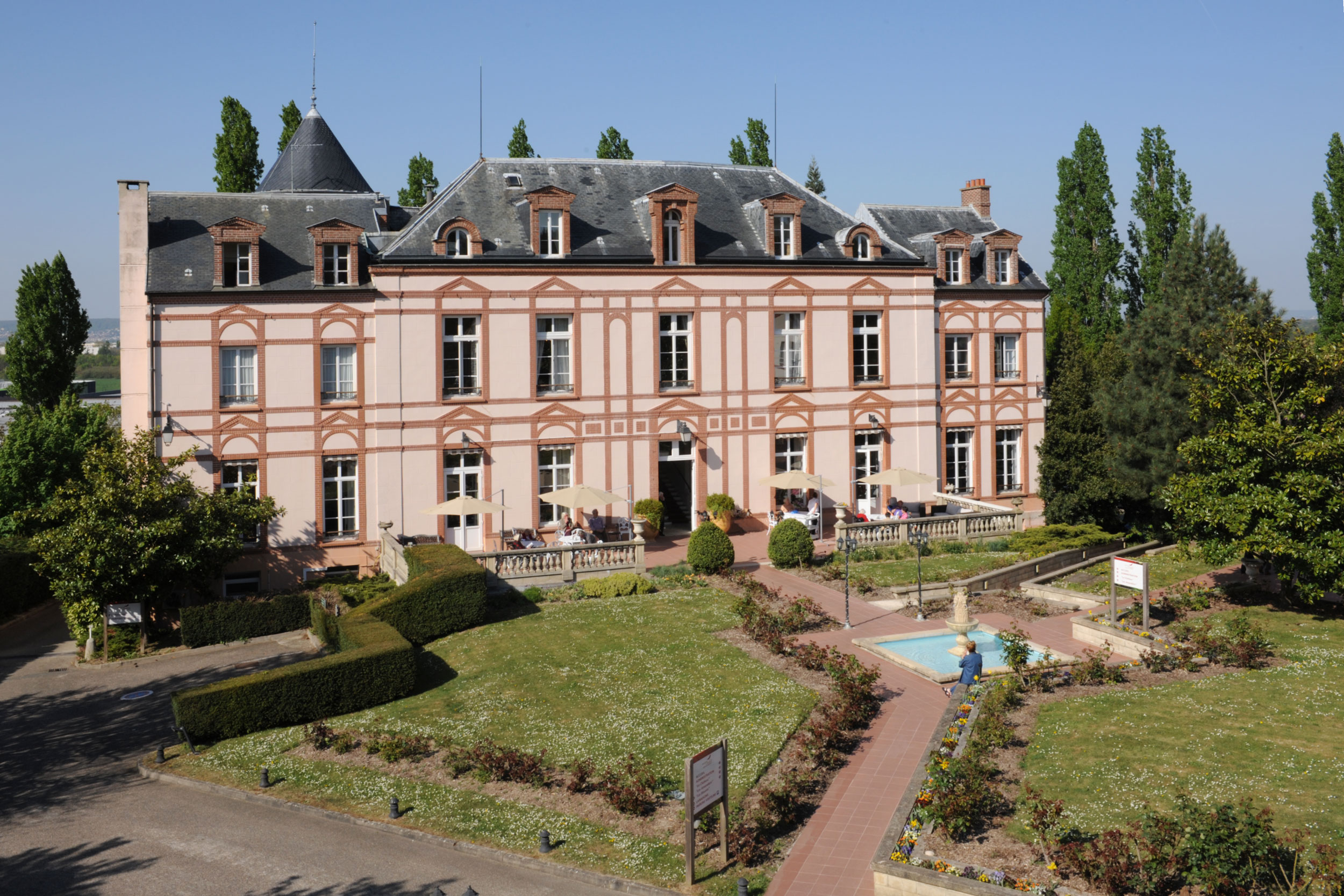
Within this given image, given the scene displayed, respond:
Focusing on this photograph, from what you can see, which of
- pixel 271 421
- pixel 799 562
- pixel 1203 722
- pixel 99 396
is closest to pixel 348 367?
pixel 271 421

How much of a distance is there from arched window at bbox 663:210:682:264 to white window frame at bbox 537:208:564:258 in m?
3.27

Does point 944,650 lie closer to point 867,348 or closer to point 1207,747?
point 1207,747

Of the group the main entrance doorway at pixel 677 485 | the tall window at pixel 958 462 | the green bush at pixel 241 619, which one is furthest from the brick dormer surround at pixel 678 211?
the green bush at pixel 241 619

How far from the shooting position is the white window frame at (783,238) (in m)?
34.3

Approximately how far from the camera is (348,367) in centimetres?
3133

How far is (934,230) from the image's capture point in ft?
127

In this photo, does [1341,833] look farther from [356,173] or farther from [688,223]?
[356,173]

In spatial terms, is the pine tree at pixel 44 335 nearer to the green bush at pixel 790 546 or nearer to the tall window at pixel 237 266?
the tall window at pixel 237 266

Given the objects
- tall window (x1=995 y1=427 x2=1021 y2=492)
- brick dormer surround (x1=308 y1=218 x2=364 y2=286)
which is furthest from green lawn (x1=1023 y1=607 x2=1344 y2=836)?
brick dormer surround (x1=308 y1=218 x2=364 y2=286)

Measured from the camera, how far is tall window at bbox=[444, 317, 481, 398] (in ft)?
104

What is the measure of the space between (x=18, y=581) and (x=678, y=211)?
944 inches

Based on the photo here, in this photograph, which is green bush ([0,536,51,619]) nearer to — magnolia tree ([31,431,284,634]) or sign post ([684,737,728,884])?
magnolia tree ([31,431,284,634])

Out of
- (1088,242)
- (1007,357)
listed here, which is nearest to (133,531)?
(1007,357)

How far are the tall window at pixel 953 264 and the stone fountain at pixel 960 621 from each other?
1607 cm
